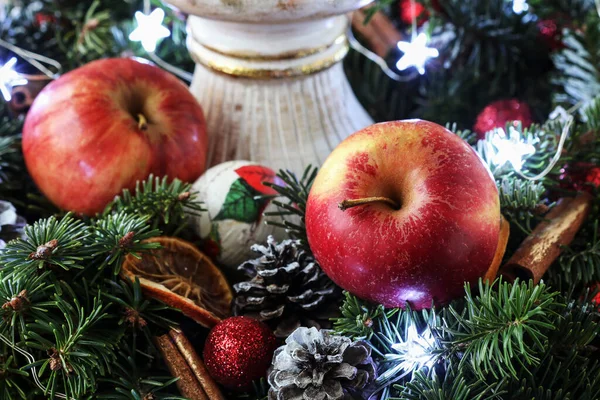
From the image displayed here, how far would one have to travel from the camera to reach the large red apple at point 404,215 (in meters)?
0.48

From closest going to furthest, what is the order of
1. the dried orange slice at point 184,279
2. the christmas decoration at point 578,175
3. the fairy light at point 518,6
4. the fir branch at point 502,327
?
the fir branch at point 502,327, the dried orange slice at point 184,279, the christmas decoration at point 578,175, the fairy light at point 518,6

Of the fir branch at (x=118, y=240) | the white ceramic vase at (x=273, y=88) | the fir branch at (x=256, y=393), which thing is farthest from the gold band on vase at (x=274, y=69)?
the fir branch at (x=256, y=393)

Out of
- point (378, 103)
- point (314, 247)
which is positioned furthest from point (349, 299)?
point (378, 103)

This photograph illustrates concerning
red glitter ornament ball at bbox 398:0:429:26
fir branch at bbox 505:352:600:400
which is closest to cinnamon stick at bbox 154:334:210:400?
fir branch at bbox 505:352:600:400

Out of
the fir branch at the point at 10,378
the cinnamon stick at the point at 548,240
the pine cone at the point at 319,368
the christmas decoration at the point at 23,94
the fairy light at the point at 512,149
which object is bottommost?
the fir branch at the point at 10,378

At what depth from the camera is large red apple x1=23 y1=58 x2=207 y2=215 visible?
2.08 feet

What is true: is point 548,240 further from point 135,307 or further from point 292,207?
point 135,307

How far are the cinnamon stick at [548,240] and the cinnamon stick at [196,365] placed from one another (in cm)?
25

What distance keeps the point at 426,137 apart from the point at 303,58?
230 mm

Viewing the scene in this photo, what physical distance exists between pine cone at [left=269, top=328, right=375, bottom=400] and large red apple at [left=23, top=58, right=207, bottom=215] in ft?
0.81

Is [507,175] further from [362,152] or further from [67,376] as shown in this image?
[67,376]

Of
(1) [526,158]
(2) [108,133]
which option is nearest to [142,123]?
(2) [108,133]

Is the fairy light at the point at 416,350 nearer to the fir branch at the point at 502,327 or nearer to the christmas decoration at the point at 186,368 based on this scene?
the fir branch at the point at 502,327

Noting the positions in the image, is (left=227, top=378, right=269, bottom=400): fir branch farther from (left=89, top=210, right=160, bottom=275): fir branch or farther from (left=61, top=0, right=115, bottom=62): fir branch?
(left=61, top=0, right=115, bottom=62): fir branch
